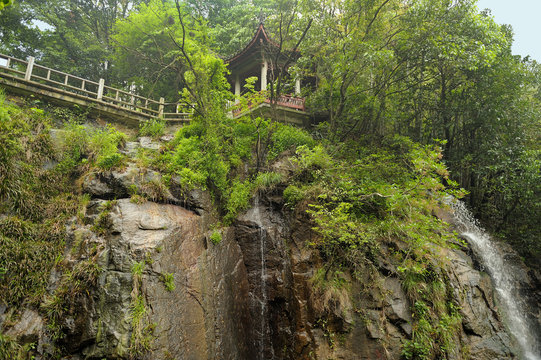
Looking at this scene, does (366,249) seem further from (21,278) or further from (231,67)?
(231,67)

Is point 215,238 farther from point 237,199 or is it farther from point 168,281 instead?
point 168,281

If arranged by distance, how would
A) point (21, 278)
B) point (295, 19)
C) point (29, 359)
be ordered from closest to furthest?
point (29, 359) < point (21, 278) < point (295, 19)

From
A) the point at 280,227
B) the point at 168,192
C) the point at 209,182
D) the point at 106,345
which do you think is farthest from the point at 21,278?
the point at 280,227

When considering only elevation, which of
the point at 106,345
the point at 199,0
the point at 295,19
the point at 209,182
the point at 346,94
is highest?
the point at 199,0

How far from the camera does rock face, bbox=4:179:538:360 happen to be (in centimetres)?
587

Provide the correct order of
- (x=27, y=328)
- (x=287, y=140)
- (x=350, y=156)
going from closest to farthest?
(x=27, y=328)
(x=350, y=156)
(x=287, y=140)

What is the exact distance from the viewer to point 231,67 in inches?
707

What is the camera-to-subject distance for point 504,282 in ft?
31.9

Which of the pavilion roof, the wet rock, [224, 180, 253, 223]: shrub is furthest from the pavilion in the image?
the wet rock

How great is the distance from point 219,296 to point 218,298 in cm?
6

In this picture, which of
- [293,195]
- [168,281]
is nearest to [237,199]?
[293,195]

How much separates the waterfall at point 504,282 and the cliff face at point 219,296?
3.18 feet

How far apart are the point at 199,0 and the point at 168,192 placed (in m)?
20.9

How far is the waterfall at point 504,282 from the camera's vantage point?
8.61 meters
